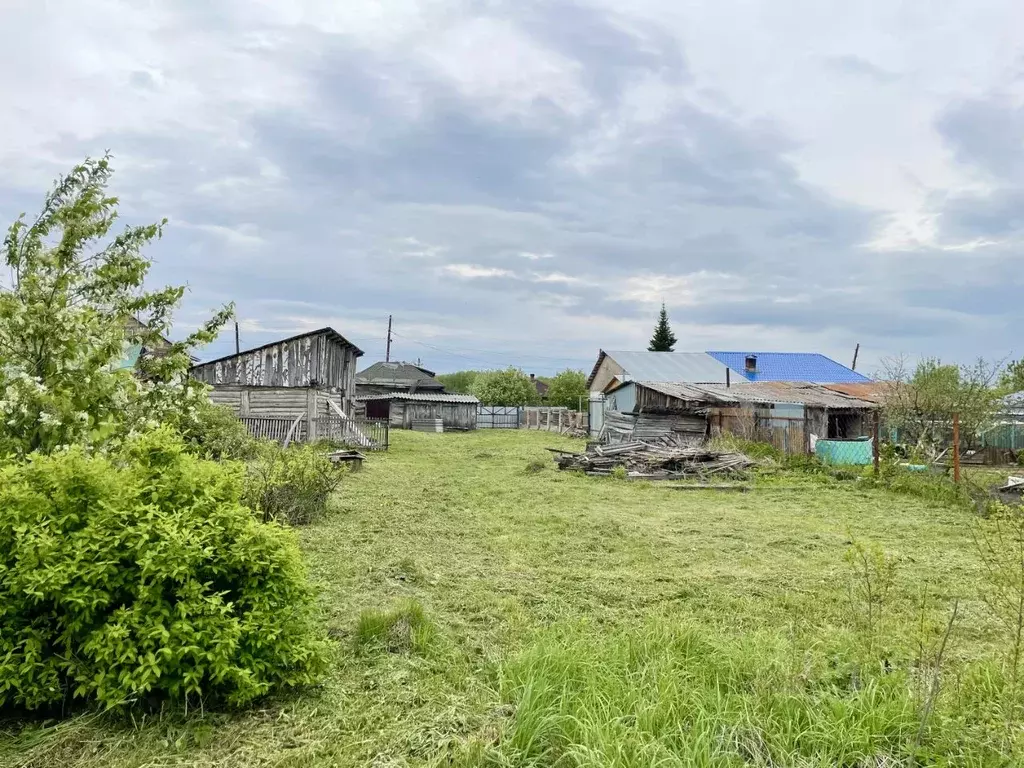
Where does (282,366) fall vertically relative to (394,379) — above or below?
below

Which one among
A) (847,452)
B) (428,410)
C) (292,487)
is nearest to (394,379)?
(428,410)

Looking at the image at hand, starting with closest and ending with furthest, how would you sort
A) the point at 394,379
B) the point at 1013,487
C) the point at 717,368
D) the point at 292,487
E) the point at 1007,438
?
1. the point at 292,487
2. the point at 1013,487
3. the point at 1007,438
4. the point at 717,368
5. the point at 394,379

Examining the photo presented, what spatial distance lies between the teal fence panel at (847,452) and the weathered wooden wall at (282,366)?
17.6 m

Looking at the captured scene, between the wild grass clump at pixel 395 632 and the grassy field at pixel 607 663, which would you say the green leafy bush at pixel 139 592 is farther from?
the wild grass clump at pixel 395 632

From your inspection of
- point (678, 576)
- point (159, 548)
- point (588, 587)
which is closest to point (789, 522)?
point (678, 576)

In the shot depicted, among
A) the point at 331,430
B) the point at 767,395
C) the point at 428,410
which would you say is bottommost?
the point at 331,430

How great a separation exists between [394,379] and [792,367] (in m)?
32.0

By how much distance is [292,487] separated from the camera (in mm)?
9242

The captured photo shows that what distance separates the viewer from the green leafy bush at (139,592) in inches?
126

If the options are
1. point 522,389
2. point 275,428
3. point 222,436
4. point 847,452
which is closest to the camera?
point 222,436

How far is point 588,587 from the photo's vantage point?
6555mm

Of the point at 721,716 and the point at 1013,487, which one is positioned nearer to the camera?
the point at 721,716

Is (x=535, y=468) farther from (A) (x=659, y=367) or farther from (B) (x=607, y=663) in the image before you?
(A) (x=659, y=367)

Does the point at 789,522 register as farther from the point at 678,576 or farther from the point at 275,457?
the point at 275,457
